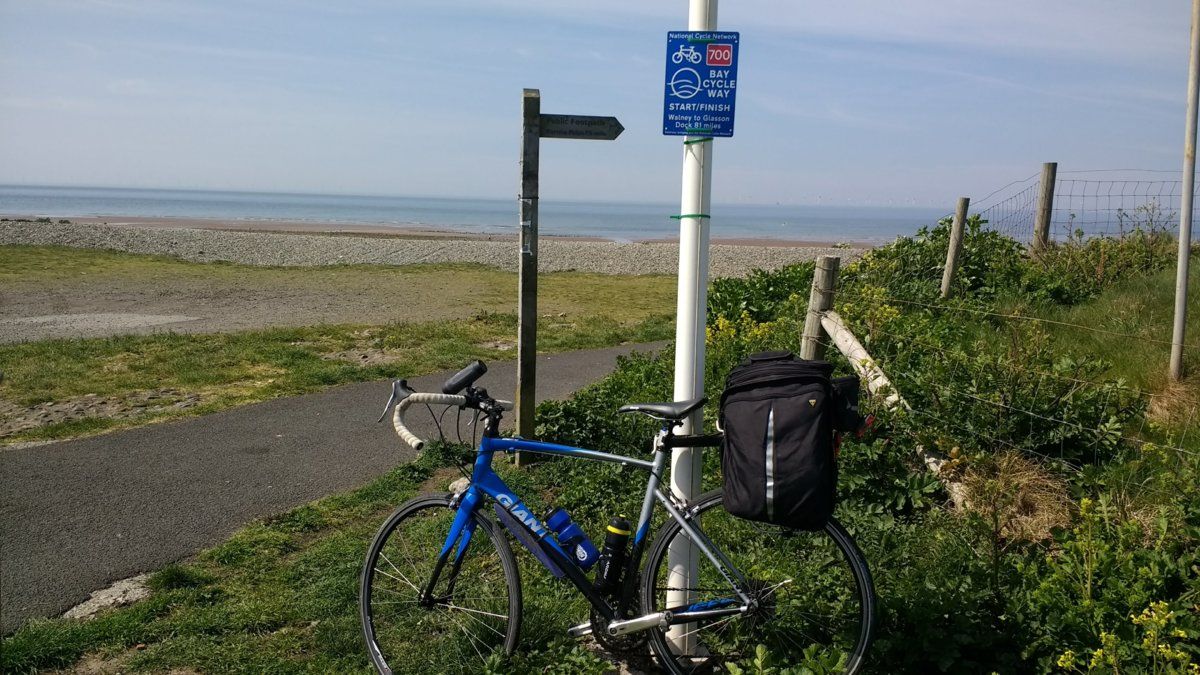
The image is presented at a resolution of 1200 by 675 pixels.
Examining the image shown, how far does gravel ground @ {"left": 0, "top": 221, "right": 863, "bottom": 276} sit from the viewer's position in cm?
2919

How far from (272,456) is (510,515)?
382cm

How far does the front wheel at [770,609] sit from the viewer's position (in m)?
3.45

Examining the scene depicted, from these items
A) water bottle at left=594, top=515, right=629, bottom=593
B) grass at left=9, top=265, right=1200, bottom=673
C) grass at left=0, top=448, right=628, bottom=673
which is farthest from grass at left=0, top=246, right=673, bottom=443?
water bottle at left=594, top=515, right=629, bottom=593

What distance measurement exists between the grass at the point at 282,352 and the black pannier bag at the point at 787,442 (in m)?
6.10

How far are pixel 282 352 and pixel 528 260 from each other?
534 centimetres

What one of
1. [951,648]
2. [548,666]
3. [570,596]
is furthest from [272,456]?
[951,648]

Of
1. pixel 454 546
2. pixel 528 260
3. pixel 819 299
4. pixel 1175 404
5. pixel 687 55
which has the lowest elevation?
pixel 454 546

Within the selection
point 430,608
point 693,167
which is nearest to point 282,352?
point 430,608

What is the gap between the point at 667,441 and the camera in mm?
3588

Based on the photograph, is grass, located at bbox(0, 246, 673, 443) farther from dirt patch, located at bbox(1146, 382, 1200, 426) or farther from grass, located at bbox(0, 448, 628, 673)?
dirt patch, located at bbox(1146, 382, 1200, 426)

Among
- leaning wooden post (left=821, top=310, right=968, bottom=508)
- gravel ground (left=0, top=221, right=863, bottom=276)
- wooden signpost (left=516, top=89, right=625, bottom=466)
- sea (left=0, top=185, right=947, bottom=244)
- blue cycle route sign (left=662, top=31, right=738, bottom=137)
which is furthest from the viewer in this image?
sea (left=0, top=185, right=947, bottom=244)

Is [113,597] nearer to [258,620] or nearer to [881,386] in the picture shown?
[258,620]

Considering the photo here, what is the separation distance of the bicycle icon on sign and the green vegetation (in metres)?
1.86

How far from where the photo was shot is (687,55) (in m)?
3.60
